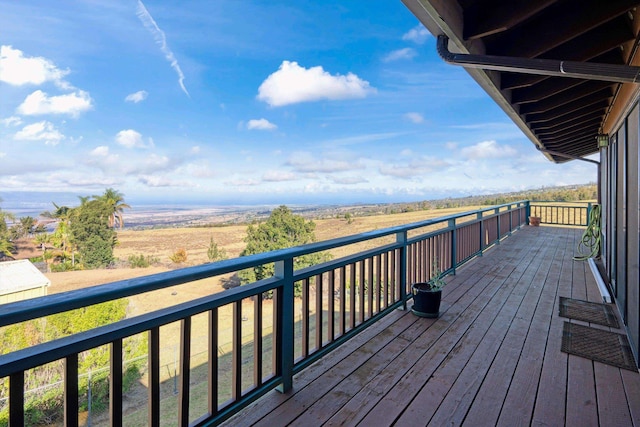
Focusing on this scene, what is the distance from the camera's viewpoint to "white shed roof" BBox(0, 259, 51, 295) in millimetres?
12680

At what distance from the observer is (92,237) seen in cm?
2944

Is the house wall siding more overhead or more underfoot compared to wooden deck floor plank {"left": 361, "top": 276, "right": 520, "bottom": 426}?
more overhead

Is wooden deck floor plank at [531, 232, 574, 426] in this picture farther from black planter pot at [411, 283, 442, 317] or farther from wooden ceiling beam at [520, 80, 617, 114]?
wooden ceiling beam at [520, 80, 617, 114]

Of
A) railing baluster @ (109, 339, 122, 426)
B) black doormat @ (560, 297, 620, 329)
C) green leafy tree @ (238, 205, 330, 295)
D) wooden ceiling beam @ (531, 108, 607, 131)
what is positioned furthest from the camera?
green leafy tree @ (238, 205, 330, 295)

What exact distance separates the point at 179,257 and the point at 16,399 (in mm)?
28677

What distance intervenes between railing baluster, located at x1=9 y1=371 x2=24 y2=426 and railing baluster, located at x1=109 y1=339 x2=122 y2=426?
243mm

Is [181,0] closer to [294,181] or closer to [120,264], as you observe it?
→ [120,264]

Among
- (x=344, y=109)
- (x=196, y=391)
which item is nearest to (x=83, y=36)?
(x=344, y=109)

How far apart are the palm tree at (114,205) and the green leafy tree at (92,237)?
322 cm

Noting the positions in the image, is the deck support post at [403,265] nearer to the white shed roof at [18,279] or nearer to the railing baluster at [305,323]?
the railing baluster at [305,323]

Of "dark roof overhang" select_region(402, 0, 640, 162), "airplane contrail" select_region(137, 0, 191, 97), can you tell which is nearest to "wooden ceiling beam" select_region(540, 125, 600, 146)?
"dark roof overhang" select_region(402, 0, 640, 162)

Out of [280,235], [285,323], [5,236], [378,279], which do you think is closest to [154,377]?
[285,323]

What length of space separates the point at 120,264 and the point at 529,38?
113ft

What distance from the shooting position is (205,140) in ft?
250
